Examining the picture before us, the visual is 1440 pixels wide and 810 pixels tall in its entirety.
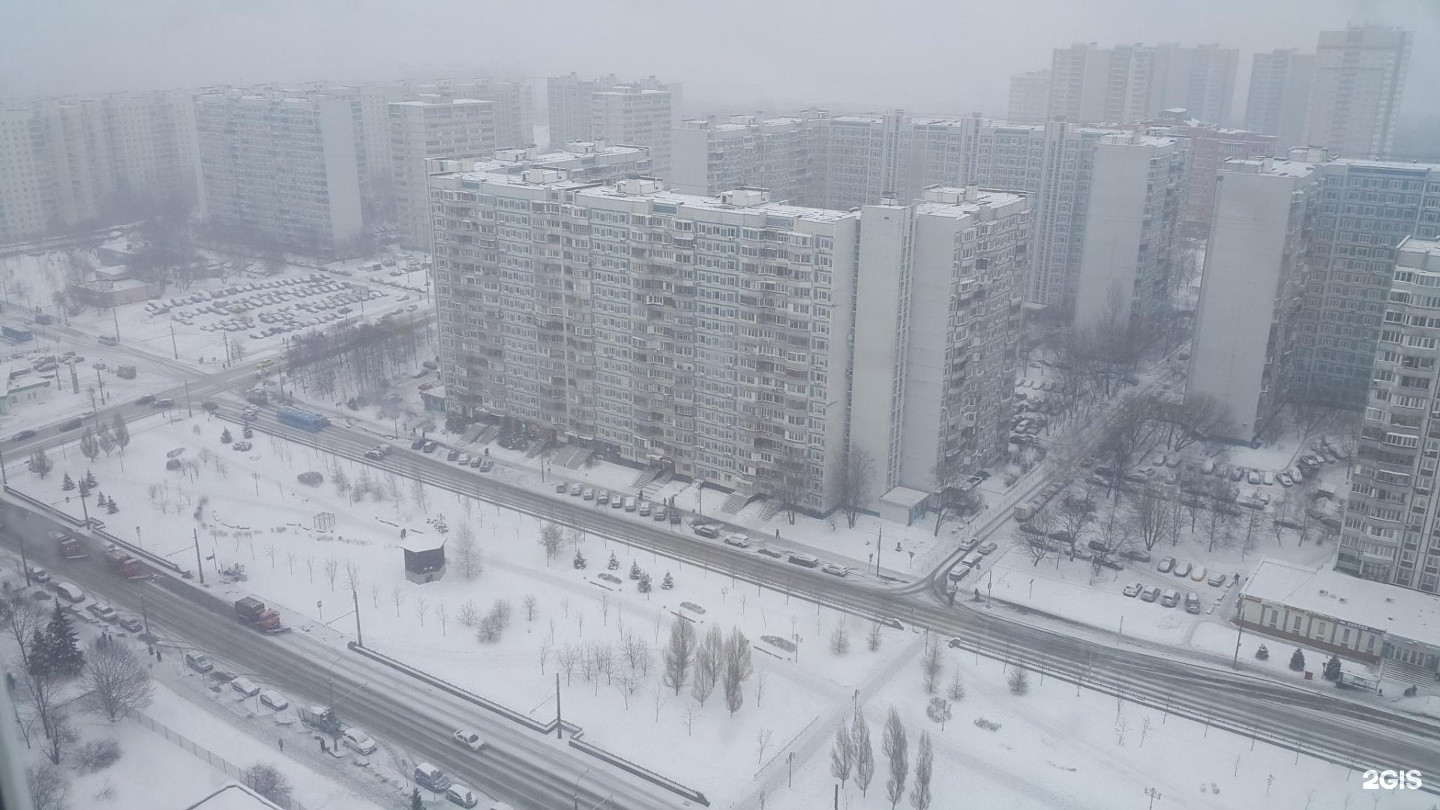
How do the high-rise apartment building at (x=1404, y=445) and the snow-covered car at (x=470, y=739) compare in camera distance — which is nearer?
the snow-covered car at (x=470, y=739)

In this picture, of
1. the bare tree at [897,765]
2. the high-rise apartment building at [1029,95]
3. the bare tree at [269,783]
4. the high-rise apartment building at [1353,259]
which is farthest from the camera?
the high-rise apartment building at [1029,95]

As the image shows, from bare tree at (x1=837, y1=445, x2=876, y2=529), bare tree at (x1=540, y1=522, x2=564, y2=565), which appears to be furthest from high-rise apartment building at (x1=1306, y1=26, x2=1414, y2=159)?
bare tree at (x1=540, y1=522, x2=564, y2=565)

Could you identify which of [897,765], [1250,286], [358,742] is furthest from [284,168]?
[897,765]

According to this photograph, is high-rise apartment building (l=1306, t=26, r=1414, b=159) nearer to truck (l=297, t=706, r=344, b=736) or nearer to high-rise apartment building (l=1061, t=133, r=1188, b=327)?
high-rise apartment building (l=1061, t=133, r=1188, b=327)

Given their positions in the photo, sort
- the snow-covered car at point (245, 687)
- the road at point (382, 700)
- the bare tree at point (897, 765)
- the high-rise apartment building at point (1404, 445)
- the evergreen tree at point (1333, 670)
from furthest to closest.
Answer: the high-rise apartment building at point (1404, 445), the evergreen tree at point (1333, 670), the snow-covered car at point (245, 687), the road at point (382, 700), the bare tree at point (897, 765)

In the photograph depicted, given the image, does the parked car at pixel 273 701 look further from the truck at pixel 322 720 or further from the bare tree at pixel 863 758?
the bare tree at pixel 863 758

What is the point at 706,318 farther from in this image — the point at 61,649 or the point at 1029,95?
the point at 1029,95

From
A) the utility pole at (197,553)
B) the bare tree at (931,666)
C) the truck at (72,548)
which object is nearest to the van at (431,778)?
the bare tree at (931,666)
